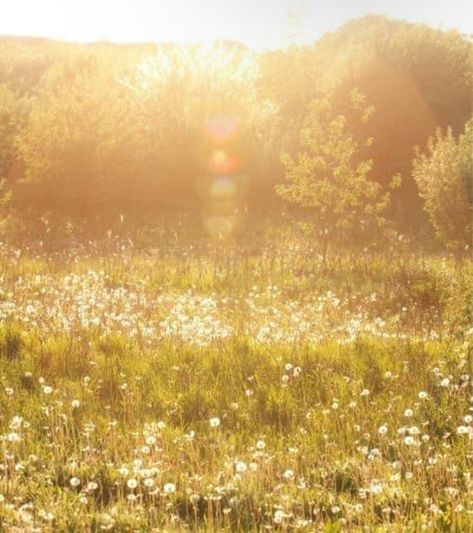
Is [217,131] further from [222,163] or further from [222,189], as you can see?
[222,189]

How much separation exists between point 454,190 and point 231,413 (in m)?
17.4

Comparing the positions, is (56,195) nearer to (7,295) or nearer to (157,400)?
(7,295)

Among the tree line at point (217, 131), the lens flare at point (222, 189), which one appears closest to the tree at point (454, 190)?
the tree line at point (217, 131)

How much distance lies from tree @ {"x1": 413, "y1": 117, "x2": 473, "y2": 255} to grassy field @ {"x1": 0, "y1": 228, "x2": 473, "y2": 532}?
787 centimetres

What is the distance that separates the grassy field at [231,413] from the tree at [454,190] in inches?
310

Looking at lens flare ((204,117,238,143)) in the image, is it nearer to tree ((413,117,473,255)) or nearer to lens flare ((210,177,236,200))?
lens flare ((210,177,236,200))

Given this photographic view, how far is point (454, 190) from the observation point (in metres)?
23.8

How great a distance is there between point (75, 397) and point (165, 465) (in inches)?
94.1

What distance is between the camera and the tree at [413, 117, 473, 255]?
23.5 meters

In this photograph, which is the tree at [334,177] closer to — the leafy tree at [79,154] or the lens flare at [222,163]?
the lens flare at [222,163]

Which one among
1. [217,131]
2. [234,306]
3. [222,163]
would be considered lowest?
[234,306]

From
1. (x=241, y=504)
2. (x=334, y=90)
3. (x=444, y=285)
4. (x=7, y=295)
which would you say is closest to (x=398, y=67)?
(x=334, y=90)

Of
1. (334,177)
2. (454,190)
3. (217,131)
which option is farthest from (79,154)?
(454,190)

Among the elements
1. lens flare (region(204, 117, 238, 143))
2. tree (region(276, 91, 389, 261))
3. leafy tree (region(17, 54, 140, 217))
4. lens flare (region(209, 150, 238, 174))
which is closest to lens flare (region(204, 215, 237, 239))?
tree (region(276, 91, 389, 261))
